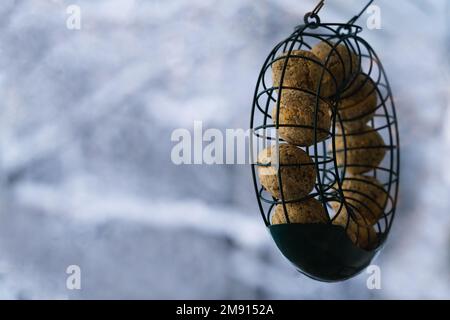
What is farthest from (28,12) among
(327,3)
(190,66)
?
(327,3)

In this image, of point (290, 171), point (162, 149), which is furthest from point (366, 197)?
point (162, 149)

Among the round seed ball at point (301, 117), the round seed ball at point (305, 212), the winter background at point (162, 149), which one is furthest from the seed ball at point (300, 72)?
the winter background at point (162, 149)

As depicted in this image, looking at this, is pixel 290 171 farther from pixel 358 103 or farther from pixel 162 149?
pixel 162 149

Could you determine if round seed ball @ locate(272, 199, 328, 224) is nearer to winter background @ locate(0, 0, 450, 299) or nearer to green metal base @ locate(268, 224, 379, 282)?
green metal base @ locate(268, 224, 379, 282)

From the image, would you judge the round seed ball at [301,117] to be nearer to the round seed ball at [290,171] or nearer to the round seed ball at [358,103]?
the round seed ball at [290,171]
